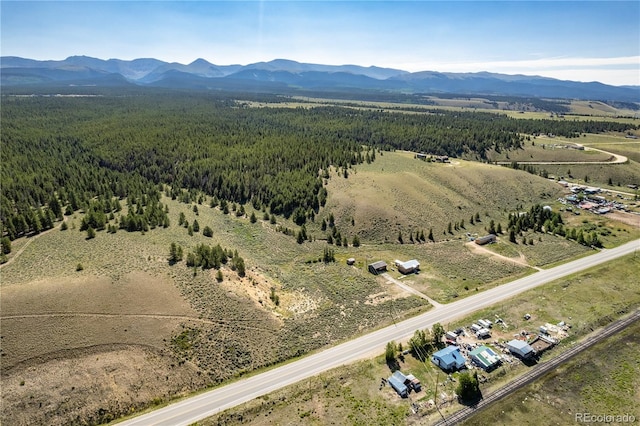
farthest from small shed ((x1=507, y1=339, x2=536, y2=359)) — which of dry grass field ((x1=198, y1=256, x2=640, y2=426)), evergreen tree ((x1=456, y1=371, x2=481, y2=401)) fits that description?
evergreen tree ((x1=456, y1=371, x2=481, y2=401))

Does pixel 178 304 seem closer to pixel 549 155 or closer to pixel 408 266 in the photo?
pixel 408 266

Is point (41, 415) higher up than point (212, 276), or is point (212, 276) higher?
point (212, 276)

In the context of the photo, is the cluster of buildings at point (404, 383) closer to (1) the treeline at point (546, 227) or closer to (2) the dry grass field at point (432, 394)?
(2) the dry grass field at point (432, 394)

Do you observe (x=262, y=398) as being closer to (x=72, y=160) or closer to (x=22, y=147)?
(x=72, y=160)

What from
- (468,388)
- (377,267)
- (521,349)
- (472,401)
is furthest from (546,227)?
(472,401)

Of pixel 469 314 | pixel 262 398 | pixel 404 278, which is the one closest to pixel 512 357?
pixel 469 314

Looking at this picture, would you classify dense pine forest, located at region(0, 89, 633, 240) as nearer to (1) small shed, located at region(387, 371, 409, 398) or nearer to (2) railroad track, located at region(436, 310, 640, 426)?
(1) small shed, located at region(387, 371, 409, 398)
